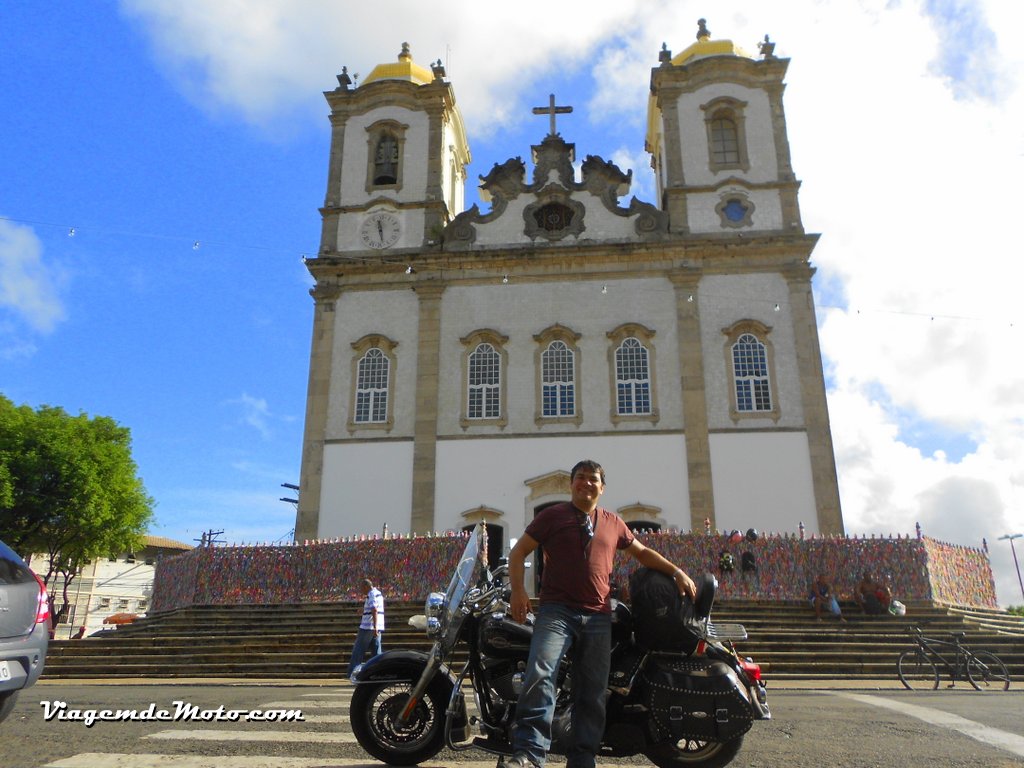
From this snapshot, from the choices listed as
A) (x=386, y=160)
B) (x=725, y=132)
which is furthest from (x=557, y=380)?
(x=725, y=132)

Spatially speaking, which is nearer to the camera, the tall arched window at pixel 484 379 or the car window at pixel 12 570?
the car window at pixel 12 570

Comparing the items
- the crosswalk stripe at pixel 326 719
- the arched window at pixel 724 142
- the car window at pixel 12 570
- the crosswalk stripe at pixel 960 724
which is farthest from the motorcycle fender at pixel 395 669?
the arched window at pixel 724 142

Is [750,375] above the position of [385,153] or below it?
→ below

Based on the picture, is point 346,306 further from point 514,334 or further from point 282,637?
point 282,637

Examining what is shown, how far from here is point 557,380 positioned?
72.8 feet

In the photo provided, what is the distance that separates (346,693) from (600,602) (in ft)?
18.5

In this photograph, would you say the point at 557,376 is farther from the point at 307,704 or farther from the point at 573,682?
the point at 573,682

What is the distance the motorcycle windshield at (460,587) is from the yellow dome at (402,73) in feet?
80.6

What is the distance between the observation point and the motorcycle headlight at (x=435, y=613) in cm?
448

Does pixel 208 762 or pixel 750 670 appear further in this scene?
pixel 208 762

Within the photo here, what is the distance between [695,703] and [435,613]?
1456 millimetres

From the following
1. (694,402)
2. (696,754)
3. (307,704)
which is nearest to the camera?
(696,754)

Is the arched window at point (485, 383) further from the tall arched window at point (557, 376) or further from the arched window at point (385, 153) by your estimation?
the arched window at point (385, 153)

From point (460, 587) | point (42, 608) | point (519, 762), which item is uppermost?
point (460, 587)
